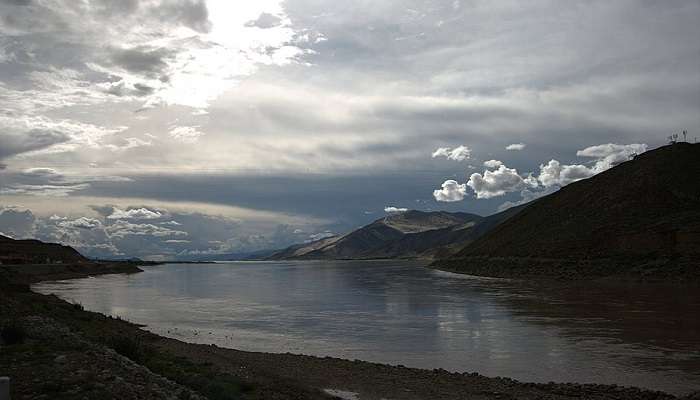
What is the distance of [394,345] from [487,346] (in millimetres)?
5100

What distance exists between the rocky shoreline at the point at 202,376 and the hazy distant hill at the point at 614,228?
66317 millimetres

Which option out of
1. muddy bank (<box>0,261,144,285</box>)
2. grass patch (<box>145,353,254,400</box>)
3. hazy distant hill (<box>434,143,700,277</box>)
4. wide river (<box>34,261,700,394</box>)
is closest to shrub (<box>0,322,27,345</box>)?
grass patch (<box>145,353,254,400</box>)

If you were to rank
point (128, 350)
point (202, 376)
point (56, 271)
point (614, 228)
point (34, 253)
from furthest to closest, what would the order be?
point (34, 253) → point (56, 271) → point (614, 228) → point (128, 350) → point (202, 376)

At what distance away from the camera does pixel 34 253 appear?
148m

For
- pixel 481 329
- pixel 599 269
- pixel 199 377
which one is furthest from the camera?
pixel 599 269

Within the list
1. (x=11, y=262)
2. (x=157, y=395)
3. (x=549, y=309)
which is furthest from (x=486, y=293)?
(x=11, y=262)

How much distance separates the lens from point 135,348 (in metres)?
19.6

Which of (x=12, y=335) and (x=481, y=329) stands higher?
(x=12, y=335)

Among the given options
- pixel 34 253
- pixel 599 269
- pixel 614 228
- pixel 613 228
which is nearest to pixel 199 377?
pixel 599 269

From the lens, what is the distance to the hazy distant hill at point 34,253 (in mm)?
130575

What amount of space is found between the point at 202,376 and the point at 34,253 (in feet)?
506

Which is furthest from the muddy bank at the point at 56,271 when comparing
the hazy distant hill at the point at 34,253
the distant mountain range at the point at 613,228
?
the distant mountain range at the point at 613,228

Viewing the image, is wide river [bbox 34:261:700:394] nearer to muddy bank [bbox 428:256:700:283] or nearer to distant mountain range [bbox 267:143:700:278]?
muddy bank [bbox 428:256:700:283]

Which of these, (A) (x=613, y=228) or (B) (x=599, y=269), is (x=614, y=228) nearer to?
(A) (x=613, y=228)
